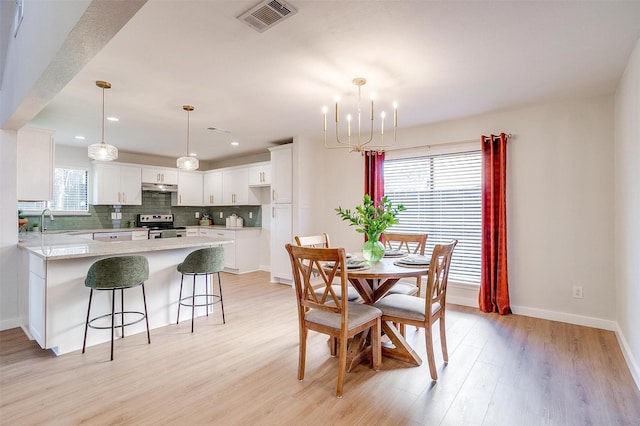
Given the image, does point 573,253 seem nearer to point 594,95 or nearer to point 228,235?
point 594,95

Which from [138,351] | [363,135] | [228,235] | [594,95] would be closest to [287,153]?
[363,135]

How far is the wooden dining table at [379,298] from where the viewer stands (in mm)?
2256

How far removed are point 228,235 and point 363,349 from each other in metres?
4.26

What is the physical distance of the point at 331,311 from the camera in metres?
2.13

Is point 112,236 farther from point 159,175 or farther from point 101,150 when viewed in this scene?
point 101,150

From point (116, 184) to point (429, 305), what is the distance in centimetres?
604

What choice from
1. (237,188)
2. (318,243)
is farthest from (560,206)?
(237,188)

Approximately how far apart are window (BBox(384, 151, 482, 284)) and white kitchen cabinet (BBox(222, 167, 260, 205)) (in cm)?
292

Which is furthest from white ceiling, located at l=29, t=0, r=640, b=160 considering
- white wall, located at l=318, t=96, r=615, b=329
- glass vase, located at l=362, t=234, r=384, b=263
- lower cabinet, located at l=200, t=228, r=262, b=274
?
lower cabinet, located at l=200, t=228, r=262, b=274

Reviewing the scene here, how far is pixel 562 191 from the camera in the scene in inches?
136

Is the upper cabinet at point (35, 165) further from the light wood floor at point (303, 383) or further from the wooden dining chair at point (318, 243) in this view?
the wooden dining chair at point (318, 243)

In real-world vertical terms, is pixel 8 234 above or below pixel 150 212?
below

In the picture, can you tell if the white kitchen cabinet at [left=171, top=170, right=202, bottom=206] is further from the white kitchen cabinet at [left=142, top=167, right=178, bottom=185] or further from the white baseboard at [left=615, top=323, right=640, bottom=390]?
the white baseboard at [left=615, top=323, right=640, bottom=390]

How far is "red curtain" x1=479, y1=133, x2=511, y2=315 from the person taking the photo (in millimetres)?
3693
